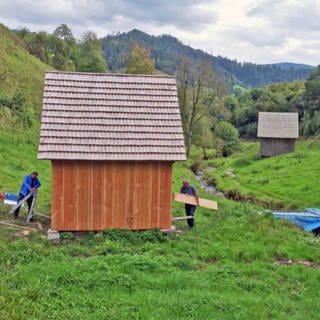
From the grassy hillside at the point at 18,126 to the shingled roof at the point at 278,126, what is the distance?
28.3 metres

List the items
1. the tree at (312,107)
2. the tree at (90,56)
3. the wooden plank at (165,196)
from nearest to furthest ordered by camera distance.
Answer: the wooden plank at (165,196) < the tree at (90,56) < the tree at (312,107)

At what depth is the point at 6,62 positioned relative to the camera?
1944 inches

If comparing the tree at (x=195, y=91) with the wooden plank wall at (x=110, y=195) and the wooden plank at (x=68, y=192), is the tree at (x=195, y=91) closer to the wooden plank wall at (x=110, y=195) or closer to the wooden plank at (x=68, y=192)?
the wooden plank wall at (x=110, y=195)

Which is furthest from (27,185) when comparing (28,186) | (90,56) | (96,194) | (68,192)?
(90,56)

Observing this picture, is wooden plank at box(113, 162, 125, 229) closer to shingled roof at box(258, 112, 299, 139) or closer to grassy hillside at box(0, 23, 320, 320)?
grassy hillside at box(0, 23, 320, 320)

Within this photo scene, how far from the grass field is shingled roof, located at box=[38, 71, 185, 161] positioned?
289 cm

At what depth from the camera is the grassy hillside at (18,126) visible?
28.6 metres

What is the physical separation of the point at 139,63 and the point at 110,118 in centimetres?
5132

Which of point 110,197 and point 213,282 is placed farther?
point 110,197

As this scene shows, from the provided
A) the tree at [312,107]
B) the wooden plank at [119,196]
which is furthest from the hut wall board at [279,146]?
the wooden plank at [119,196]

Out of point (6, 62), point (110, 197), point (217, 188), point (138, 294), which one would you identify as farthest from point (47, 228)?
point (6, 62)

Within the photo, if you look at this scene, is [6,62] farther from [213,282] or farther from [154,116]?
[213,282]

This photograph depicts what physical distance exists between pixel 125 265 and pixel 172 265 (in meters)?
1.50

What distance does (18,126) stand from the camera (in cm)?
3719
